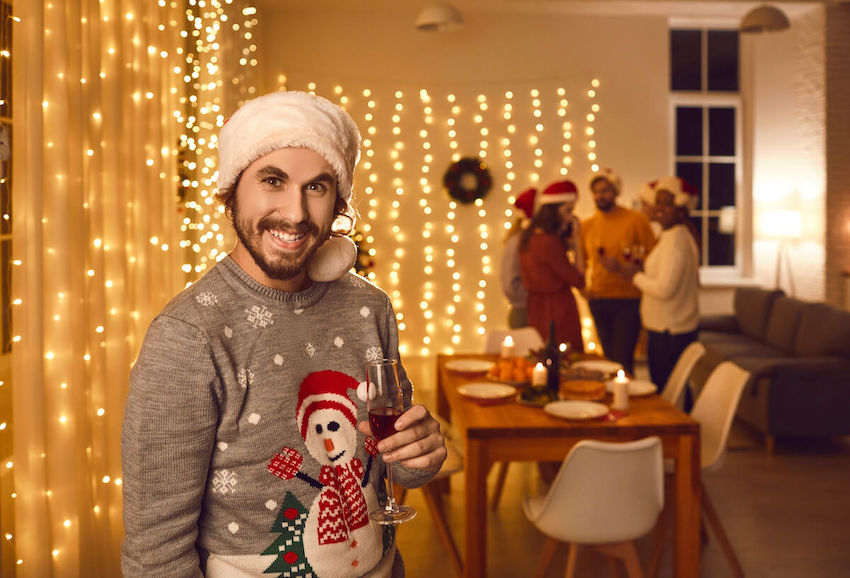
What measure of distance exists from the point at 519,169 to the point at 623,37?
4.96ft

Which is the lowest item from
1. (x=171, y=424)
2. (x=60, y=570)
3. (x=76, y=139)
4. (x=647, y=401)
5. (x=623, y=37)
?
(x=60, y=570)

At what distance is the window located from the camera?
7398mm

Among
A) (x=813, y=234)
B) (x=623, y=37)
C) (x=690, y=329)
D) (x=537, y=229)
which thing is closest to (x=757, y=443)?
(x=690, y=329)

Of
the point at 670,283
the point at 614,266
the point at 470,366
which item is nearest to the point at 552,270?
the point at 670,283

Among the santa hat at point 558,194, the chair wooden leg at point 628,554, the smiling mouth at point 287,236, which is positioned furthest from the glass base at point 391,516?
the santa hat at point 558,194

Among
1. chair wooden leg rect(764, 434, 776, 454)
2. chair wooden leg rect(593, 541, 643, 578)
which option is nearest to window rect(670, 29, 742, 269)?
chair wooden leg rect(764, 434, 776, 454)

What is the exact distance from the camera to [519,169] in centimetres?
701

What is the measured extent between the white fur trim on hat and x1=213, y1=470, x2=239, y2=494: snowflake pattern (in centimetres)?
47

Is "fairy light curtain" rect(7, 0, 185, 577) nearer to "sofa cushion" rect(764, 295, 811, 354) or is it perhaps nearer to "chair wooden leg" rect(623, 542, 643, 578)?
"chair wooden leg" rect(623, 542, 643, 578)

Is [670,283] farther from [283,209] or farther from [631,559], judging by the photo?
[283,209]

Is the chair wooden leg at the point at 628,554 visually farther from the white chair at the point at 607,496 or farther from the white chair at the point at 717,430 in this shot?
the white chair at the point at 717,430

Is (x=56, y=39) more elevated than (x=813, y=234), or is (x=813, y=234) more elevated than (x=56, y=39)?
(x=56, y=39)

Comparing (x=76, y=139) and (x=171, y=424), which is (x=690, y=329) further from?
(x=171, y=424)

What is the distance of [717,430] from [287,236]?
95.0 inches
